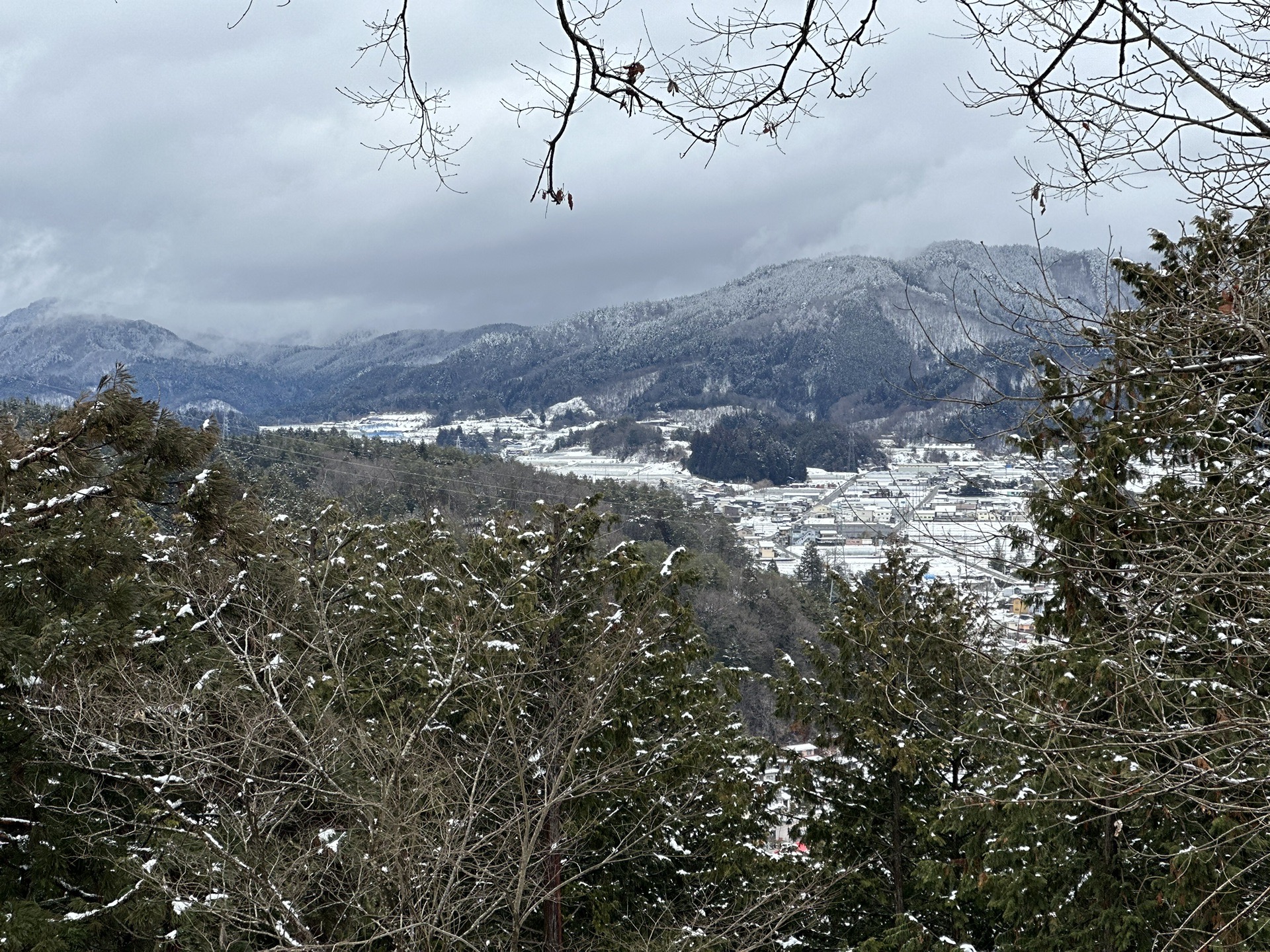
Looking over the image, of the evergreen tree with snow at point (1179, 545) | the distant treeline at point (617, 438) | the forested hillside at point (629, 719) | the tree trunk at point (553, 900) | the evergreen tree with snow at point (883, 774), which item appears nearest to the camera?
the evergreen tree with snow at point (1179, 545)

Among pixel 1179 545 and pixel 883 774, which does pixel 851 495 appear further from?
pixel 1179 545

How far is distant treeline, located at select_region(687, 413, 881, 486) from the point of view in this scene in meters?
99.3

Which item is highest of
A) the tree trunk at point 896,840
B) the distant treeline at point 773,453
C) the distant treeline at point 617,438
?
the distant treeline at point 617,438

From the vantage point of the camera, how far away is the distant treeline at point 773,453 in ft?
326

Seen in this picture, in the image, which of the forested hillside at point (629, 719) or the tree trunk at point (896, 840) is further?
the tree trunk at point (896, 840)

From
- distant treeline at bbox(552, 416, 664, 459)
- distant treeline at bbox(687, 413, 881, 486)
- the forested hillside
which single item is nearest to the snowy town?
the forested hillside

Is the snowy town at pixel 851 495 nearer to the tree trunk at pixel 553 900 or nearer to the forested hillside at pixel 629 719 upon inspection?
the forested hillside at pixel 629 719

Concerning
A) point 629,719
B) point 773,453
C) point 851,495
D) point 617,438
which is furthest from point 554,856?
point 617,438

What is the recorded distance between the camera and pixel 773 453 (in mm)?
103188

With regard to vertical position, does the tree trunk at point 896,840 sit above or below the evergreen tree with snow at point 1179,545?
below

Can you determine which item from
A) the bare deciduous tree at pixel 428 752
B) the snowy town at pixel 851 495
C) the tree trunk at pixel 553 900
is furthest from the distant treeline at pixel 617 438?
the tree trunk at pixel 553 900

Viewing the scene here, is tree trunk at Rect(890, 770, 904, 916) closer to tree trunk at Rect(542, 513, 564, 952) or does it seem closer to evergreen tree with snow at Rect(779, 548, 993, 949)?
evergreen tree with snow at Rect(779, 548, 993, 949)

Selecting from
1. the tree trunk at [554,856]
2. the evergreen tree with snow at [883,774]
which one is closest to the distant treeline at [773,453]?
the evergreen tree with snow at [883,774]

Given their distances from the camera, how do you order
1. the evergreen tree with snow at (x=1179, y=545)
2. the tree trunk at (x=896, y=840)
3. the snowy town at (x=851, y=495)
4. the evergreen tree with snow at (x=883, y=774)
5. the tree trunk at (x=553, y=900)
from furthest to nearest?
the tree trunk at (x=896, y=840)
the evergreen tree with snow at (x=883, y=774)
the tree trunk at (x=553, y=900)
the snowy town at (x=851, y=495)
the evergreen tree with snow at (x=1179, y=545)
